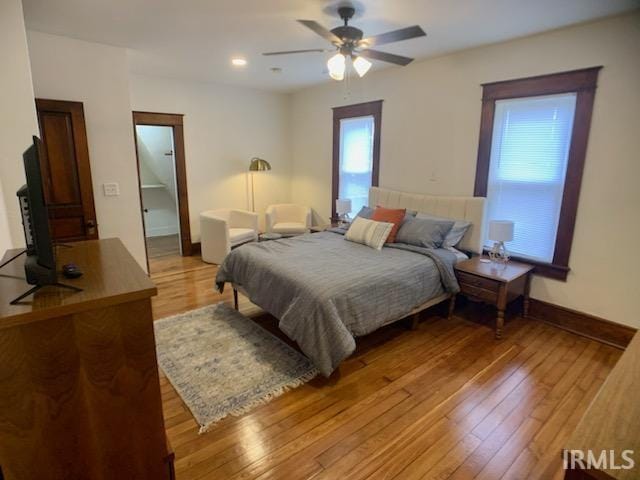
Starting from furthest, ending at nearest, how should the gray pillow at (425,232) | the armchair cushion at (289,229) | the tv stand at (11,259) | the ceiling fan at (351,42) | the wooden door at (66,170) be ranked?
the armchair cushion at (289,229) → the gray pillow at (425,232) → the wooden door at (66,170) → the ceiling fan at (351,42) → the tv stand at (11,259)

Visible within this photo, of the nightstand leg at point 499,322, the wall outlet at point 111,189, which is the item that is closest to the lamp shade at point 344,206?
the nightstand leg at point 499,322

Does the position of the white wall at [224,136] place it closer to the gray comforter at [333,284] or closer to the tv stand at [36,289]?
the gray comforter at [333,284]

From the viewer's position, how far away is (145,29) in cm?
305

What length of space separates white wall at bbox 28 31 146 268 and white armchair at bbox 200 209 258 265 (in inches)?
45.5

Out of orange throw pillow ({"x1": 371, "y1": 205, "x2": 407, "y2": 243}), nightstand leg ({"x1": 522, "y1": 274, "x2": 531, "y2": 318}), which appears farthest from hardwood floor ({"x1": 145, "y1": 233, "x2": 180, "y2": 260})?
nightstand leg ({"x1": 522, "y1": 274, "x2": 531, "y2": 318})

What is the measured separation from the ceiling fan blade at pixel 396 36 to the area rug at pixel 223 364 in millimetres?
2353

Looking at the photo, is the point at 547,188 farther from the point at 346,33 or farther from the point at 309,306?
the point at 309,306

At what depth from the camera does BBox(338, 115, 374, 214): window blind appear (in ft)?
16.0

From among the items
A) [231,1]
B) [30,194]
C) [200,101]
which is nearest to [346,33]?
[231,1]

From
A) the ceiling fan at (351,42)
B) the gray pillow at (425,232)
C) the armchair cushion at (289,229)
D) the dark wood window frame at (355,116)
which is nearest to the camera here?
the ceiling fan at (351,42)

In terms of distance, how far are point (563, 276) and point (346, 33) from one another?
2.83m

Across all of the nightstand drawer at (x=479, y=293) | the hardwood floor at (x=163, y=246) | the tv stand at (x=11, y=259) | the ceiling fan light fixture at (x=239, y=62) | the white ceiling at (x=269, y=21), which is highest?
the ceiling fan light fixture at (x=239, y=62)

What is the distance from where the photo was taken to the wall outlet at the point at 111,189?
3.61 meters

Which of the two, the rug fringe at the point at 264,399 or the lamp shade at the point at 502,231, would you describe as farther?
the lamp shade at the point at 502,231
